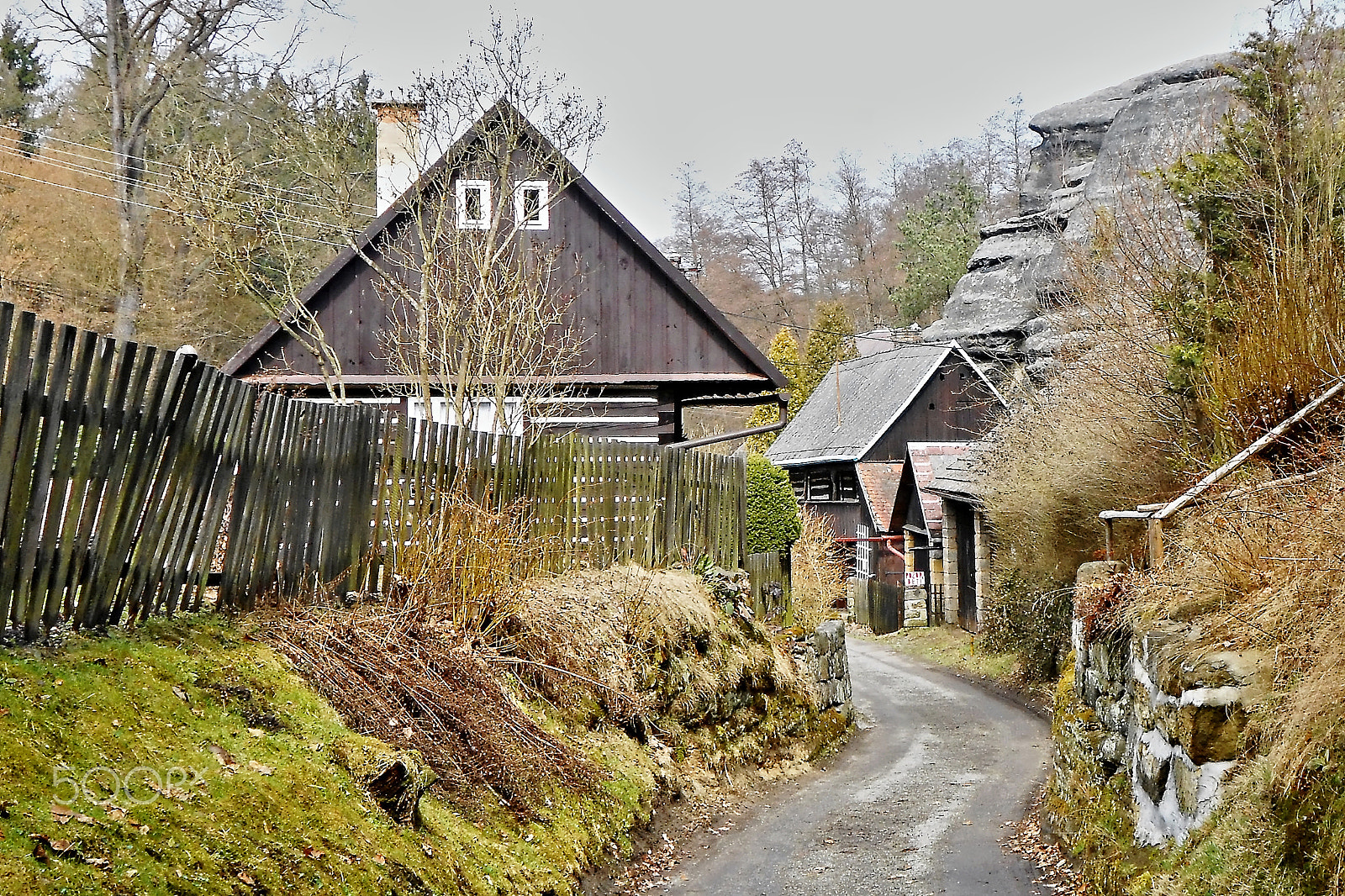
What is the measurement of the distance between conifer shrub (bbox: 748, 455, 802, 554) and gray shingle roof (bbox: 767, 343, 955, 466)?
40.7ft

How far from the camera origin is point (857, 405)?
123 feet

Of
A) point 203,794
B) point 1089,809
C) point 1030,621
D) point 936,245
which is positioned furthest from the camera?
point 936,245

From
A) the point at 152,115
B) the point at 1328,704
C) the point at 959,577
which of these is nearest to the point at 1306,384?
the point at 1328,704

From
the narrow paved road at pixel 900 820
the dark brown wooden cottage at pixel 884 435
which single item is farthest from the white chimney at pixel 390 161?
the dark brown wooden cottage at pixel 884 435

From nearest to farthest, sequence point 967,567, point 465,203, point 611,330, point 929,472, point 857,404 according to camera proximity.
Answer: point 465,203 → point 611,330 → point 967,567 → point 929,472 → point 857,404

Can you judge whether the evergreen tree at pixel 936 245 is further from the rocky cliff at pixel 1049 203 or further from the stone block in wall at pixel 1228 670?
the stone block in wall at pixel 1228 670

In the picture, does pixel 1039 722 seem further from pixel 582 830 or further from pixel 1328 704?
pixel 1328 704

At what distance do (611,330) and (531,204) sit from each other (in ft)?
8.10

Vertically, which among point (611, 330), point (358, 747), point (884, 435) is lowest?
point (358, 747)

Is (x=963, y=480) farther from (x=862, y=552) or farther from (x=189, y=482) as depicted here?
(x=189, y=482)

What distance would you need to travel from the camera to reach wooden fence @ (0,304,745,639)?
14.7 ft

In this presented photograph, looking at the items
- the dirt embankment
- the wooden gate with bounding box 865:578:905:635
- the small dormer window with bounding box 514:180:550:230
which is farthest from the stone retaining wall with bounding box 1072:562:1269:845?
the wooden gate with bounding box 865:578:905:635

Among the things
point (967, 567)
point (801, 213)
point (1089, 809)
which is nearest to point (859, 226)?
point (801, 213)

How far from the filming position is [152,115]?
26047 millimetres
